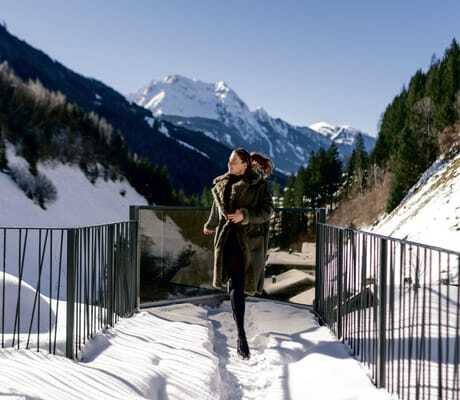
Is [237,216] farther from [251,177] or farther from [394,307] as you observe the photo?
[394,307]

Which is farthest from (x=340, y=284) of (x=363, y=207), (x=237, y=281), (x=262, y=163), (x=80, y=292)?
(x=363, y=207)

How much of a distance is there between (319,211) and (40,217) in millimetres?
20613

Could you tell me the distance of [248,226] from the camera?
4324mm

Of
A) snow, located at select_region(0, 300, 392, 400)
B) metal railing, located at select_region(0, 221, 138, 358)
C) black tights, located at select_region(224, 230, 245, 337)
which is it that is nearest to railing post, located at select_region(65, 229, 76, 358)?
metal railing, located at select_region(0, 221, 138, 358)

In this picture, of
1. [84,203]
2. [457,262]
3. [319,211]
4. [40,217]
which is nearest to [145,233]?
[319,211]

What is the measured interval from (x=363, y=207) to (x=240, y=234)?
4933cm

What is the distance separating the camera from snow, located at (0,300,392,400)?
2.96 m

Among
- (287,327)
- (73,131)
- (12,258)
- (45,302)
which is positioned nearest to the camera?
(287,327)

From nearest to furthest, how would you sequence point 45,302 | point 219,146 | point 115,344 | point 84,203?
point 115,344, point 45,302, point 84,203, point 219,146

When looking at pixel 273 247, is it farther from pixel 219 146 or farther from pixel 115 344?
pixel 219 146

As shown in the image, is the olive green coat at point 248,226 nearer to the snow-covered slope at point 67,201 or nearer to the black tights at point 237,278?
the black tights at point 237,278

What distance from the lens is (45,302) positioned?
6.09m

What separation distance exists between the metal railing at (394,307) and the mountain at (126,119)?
80544 millimetres

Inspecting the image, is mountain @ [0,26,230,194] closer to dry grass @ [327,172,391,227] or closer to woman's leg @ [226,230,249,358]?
dry grass @ [327,172,391,227]
